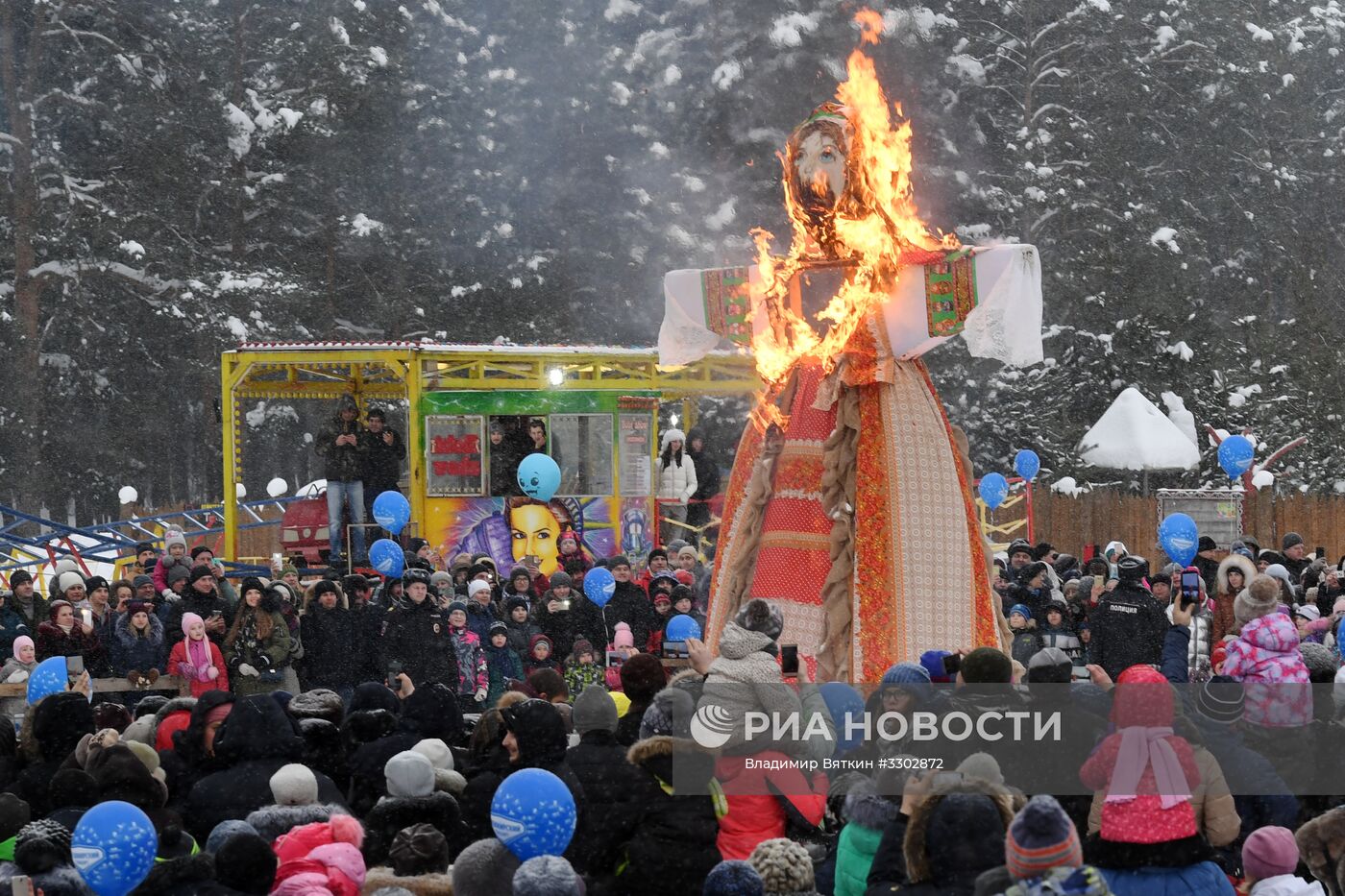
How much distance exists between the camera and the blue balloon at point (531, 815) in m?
5.25

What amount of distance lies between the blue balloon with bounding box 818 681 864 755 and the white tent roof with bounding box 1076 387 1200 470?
1816cm

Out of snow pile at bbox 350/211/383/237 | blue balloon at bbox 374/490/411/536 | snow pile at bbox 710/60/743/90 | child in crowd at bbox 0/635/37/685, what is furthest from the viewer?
snow pile at bbox 350/211/383/237

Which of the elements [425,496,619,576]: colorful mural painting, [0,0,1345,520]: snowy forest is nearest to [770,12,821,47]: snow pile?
[0,0,1345,520]: snowy forest

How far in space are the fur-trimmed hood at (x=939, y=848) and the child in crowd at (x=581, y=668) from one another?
698cm

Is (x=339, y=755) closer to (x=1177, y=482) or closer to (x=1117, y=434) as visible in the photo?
(x=1117, y=434)

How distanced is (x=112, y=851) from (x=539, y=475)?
38.3ft

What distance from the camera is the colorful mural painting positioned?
18203mm

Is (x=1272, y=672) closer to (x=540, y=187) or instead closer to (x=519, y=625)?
(x=519, y=625)

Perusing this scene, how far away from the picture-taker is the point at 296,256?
34688 millimetres

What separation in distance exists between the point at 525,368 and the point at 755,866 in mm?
14649

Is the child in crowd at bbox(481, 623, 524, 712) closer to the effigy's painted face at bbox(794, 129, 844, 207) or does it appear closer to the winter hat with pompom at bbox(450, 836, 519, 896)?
the effigy's painted face at bbox(794, 129, 844, 207)

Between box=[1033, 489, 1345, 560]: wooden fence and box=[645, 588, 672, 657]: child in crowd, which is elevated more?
box=[1033, 489, 1345, 560]: wooden fence

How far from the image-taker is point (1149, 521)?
24.2 metres

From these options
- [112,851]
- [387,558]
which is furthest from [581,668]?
[112,851]
